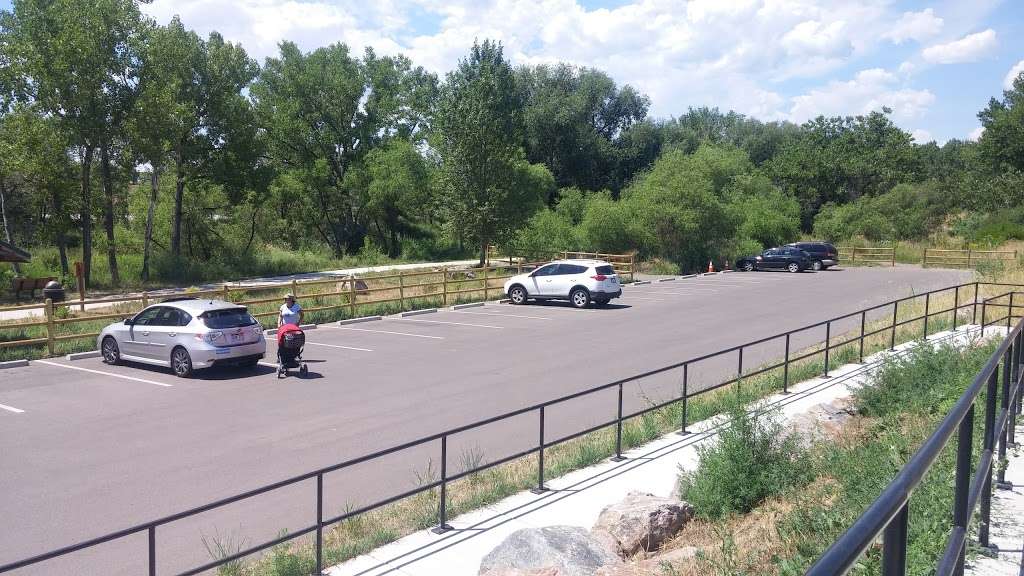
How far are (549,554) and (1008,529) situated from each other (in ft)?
10.9

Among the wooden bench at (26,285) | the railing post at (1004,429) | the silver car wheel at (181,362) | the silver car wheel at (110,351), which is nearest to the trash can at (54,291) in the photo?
the wooden bench at (26,285)

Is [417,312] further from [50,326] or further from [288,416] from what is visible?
[288,416]

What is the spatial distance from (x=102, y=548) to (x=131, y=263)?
37.2 meters

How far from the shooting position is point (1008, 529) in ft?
15.6

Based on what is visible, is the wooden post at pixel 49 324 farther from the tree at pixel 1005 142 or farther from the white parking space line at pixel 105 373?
the tree at pixel 1005 142

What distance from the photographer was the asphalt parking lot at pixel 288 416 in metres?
8.78

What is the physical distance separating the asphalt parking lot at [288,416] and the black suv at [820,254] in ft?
77.5

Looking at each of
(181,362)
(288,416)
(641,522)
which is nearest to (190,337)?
(181,362)

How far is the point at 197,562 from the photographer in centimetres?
757

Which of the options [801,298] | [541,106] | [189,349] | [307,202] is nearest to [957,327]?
[801,298]

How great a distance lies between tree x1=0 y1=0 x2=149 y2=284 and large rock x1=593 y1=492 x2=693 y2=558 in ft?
111

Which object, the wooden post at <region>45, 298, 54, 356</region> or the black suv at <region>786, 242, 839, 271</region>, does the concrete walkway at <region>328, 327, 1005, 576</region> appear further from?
the black suv at <region>786, 242, 839, 271</region>

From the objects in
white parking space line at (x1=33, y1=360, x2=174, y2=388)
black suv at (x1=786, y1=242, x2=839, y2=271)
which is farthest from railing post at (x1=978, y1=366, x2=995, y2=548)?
black suv at (x1=786, y1=242, x2=839, y2=271)

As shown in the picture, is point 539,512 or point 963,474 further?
point 539,512
